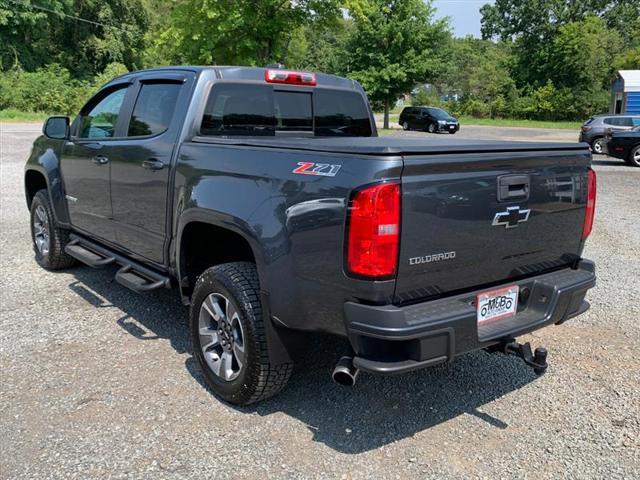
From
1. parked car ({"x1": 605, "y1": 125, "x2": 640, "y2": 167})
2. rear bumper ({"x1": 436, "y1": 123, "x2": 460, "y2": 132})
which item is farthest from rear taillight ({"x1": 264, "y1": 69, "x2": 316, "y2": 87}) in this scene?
rear bumper ({"x1": 436, "y1": 123, "x2": 460, "y2": 132})

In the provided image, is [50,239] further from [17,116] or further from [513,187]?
[17,116]

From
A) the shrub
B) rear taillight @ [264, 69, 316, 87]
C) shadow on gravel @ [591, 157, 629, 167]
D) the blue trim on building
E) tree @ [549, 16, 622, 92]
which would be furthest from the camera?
the shrub

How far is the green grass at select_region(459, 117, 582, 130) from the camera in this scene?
41500 mm

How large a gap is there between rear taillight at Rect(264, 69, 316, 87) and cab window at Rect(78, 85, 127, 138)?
49.0 inches

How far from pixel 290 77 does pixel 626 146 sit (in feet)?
47.7

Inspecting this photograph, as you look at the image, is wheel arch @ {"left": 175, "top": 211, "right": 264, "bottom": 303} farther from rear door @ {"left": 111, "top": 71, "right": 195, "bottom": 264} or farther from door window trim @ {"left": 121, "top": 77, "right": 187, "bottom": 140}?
→ door window trim @ {"left": 121, "top": 77, "right": 187, "bottom": 140}

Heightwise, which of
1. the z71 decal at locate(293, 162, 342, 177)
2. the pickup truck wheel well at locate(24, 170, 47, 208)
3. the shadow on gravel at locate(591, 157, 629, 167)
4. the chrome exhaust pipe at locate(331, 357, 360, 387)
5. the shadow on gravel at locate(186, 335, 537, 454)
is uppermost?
the z71 decal at locate(293, 162, 342, 177)

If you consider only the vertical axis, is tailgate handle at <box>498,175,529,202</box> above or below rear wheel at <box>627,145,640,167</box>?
above

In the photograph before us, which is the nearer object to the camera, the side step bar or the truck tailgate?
the truck tailgate

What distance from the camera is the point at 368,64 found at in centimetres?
3384

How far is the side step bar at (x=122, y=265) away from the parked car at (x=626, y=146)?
15.2m

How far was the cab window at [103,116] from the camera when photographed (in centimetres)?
463

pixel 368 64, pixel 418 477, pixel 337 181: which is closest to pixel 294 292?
pixel 337 181

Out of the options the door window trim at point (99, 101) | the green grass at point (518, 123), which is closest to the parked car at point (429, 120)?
the green grass at point (518, 123)
